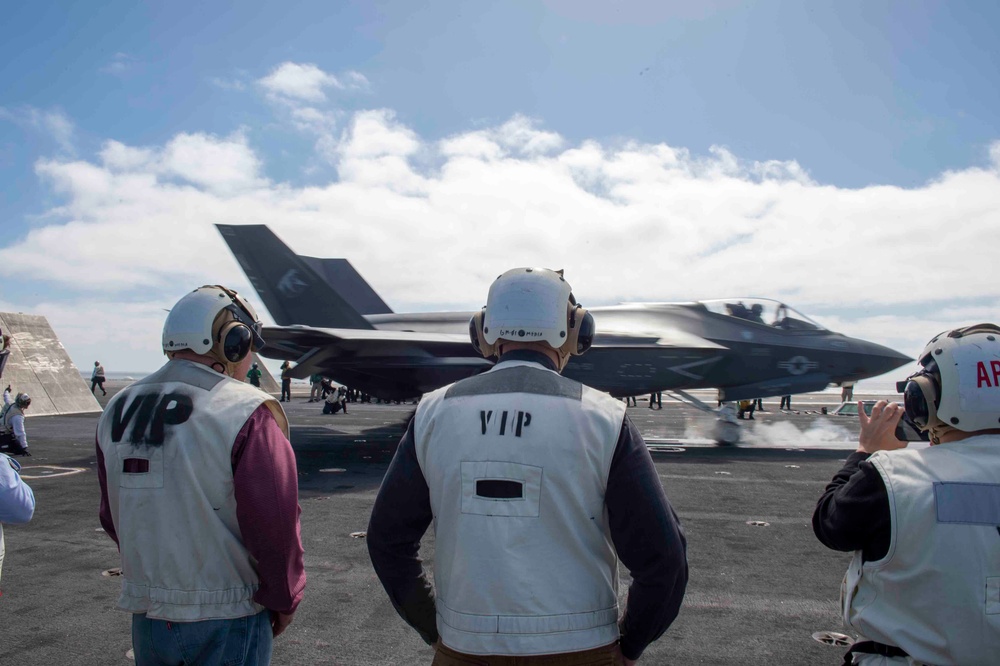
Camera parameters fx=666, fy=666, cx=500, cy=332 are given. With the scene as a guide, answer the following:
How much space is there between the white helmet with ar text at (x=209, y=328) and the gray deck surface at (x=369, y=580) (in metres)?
2.18

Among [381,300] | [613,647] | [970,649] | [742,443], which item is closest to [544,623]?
[613,647]

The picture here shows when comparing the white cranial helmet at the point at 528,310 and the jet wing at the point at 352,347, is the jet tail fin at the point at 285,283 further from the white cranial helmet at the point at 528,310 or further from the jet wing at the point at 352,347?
the white cranial helmet at the point at 528,310

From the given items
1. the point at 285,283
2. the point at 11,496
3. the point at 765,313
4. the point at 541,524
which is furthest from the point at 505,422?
the point at 285,283

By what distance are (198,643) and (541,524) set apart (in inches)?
51.3

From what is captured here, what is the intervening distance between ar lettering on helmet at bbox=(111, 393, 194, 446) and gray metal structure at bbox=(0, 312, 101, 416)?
80.8 ft

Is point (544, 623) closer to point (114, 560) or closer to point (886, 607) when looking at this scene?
point (886, 607)

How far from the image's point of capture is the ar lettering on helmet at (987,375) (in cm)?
206

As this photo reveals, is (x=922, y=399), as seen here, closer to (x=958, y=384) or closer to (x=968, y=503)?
(x=958, y=384)

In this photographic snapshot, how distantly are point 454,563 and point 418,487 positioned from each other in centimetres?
28

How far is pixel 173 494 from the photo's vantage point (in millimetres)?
2297

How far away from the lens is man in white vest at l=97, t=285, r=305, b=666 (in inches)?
89.3

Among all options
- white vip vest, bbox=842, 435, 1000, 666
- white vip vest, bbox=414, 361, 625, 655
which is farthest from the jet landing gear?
white vip vest, bbox=414, 361, 625, 655

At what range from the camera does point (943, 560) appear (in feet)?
6.23

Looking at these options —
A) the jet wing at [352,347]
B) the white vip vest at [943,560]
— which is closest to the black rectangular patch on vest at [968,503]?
the white vip vest at [943,560]
